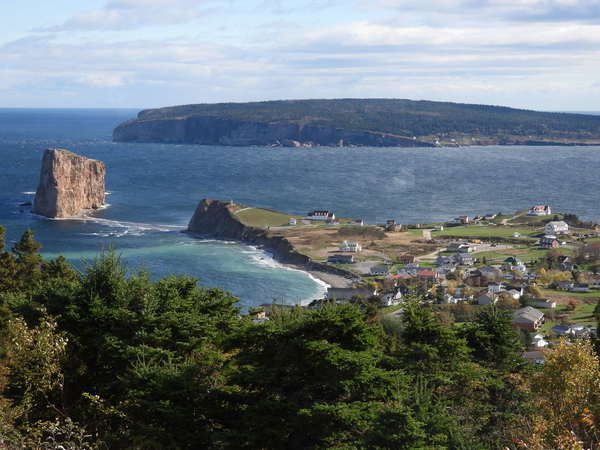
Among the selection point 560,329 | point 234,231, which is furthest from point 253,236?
point 560,329

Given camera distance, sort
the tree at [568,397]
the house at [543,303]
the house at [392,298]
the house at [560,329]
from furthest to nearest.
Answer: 1. the house at [392,298]
2. the house at [543,303]
3. the house at [560,329]
4. the tree at [568,397]

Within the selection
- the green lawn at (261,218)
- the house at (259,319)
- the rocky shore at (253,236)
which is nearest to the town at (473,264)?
the green lawn at (261,218)

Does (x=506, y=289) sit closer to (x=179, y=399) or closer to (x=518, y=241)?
(x=518, y=241)

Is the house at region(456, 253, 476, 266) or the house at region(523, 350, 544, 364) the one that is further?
the house at region(456, 253, 476, 266)

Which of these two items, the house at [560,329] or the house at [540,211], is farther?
the house at [540,211]

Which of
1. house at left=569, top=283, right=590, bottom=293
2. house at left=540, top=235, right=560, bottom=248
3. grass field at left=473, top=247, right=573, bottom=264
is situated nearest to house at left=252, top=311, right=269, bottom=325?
house at left=569, top=283, right=590, bottom=293

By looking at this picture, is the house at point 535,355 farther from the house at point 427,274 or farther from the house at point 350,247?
the house at point 350,247

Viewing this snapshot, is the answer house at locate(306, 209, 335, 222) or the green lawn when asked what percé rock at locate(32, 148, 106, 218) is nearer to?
the green lawn
